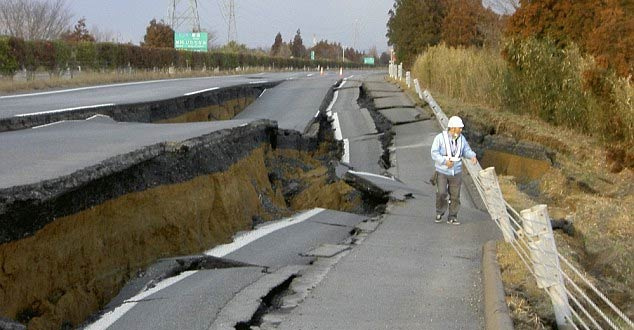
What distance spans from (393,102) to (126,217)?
2189 cm

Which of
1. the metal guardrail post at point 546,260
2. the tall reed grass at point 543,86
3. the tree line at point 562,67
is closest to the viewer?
the metal guardrail post at point 546,260

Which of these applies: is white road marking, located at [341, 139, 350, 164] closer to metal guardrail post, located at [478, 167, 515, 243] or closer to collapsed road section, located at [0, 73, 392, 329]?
collapsed road section, located at [0, 73, 392, 329]

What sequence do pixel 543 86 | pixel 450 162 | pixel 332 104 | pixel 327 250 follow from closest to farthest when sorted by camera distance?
1. pixel 327 250
2. pixel 450 162
3. pixel 543 86
4. pixel 332 104

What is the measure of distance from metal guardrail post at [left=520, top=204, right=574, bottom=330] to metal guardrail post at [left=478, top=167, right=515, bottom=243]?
7.91 ft

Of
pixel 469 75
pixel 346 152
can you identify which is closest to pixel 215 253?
pixel 346 152

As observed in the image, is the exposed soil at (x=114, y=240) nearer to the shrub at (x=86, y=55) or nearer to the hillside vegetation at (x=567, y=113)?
the hillside vegetation at (x=567, y=113)

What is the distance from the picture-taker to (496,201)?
35.0 feet

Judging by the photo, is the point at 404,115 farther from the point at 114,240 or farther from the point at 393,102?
the point at 114,240

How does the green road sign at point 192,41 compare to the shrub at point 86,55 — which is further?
Result: the green road sign at point 192,41

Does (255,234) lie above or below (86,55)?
below

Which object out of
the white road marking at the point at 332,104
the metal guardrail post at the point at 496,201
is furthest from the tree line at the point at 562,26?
the metal guardrail post at the point at 496,201

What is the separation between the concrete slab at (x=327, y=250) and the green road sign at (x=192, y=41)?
5921cm

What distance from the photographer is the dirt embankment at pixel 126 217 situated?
7.59 metres

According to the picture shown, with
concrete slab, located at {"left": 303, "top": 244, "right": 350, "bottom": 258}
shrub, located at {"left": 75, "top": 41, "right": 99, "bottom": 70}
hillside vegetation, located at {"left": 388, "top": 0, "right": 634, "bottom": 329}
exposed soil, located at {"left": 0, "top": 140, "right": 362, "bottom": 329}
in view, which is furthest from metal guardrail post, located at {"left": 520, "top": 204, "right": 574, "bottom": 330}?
shrub, located at {"left": 75, "top": 41, "right": 99, "bottom": 70}
